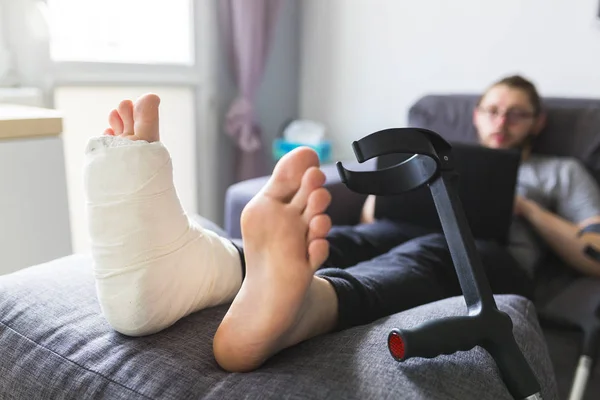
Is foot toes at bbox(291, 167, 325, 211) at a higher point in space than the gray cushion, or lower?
higher

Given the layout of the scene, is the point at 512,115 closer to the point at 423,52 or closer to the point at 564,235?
the point at 564,235

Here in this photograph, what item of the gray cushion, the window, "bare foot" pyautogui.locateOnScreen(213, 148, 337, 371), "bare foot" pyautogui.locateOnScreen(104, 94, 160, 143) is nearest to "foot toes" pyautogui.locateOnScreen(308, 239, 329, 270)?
"bare foot" pyautogui.locateOnScreen(213, 148, 337, 371)

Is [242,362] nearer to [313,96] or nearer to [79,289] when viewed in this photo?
[79,289]

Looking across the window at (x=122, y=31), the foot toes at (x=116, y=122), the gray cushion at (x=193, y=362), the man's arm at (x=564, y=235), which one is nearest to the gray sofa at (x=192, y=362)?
the gray cushion at (x=193, y=362)

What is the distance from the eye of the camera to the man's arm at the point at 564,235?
52.3 inches

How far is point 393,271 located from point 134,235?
45 centimetres

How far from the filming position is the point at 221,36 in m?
2.06

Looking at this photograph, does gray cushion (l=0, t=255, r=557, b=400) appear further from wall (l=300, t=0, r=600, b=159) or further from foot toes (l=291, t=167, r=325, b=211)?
wall (l=300, t=0, r=600, b=159)

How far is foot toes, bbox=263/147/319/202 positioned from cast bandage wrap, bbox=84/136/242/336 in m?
0.15

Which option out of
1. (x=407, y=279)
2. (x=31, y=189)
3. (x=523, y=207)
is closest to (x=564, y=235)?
(x=523, y=207)

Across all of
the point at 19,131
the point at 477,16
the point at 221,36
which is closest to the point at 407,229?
the point at 19,131

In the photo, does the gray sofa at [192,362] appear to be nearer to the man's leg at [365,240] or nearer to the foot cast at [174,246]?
the foot cast at [174,246]

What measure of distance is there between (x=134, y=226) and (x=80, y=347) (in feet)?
0.55

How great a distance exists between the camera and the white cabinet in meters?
1.06
